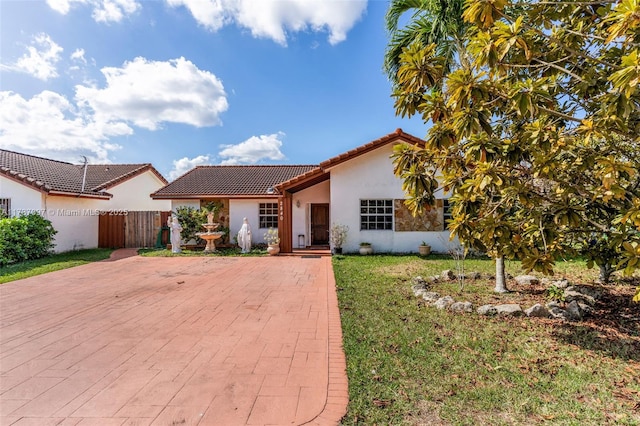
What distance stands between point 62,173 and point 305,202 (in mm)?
15654

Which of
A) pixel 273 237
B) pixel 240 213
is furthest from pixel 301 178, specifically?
pixel 240 213

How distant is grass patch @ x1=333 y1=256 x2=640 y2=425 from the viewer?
10.4ft

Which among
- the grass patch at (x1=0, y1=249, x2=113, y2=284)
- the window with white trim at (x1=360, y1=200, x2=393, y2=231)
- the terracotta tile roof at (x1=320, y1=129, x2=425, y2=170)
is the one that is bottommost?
the grass patch at (x1=0, y1=249, x2=113, y2=284)

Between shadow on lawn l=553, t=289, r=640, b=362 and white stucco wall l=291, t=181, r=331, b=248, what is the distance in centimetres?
1251

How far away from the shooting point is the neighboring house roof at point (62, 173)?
1478 cm

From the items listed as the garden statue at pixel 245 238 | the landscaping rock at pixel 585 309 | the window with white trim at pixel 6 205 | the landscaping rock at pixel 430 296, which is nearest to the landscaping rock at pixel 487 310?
the landscaping rock at pixel 430 296

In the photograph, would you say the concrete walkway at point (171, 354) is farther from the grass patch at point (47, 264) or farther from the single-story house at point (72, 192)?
the single-story house at point (72, 192)

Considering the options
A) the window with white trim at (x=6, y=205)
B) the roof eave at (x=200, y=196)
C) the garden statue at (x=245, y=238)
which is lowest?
the garden statue at (x=245, y=238)

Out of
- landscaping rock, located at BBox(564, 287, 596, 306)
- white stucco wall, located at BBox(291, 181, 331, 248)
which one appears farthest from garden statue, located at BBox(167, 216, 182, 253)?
landscaping rock, located at BBox(564, 287, 596, 306)

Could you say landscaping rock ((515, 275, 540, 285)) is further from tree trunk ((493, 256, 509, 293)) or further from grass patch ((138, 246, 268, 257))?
grass patch ((138, 246, 268, 257))

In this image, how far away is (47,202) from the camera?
1495 centimetres

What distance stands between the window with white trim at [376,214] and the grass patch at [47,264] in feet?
40.3

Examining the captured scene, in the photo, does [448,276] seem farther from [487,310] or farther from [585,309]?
[585,309]

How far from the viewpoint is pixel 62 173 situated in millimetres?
19516
